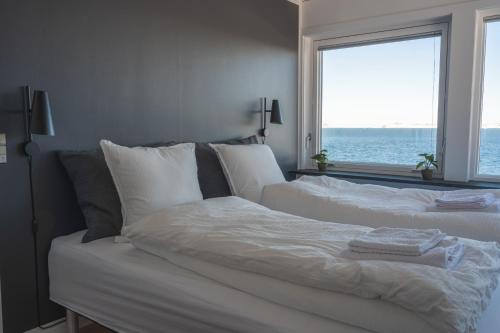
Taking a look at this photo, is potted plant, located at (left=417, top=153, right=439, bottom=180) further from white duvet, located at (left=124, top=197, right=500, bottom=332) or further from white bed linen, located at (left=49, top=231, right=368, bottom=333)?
white bed linen, located at (left=49, top=231, right=368, bottom=333)

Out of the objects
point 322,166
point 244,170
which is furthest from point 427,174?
point 244,170

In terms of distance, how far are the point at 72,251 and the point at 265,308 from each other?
110 centimetres

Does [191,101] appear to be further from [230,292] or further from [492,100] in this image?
[492,100]

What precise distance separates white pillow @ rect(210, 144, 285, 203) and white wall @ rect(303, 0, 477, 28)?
1.70 m

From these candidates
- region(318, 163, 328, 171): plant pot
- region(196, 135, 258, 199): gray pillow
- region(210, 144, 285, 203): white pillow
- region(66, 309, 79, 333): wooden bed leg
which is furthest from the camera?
region(318, 163, 328, 171): plant pot

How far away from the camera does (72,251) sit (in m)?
1.92

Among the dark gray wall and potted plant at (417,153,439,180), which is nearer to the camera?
the dark gray wall

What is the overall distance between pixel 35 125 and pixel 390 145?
306 cm

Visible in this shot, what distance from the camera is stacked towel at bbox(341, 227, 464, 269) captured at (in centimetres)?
132

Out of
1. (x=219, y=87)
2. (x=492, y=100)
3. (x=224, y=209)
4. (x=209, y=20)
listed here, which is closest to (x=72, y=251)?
(x=224, y=209)

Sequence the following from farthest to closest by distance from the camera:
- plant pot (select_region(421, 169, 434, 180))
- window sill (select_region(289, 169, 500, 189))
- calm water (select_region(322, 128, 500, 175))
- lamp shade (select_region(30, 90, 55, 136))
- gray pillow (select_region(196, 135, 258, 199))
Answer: plant pot (select_region(421, 169, 434, 180)), calm water (select_region(322, 128, 500, 175)), window sill (select_region(289, 169, 500, 189)), gray pillow (select_region(196, 135, 258, 199)), lamp shade (select_region(30, 90, 55, 136))

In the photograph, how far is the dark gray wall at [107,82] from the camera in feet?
6.29

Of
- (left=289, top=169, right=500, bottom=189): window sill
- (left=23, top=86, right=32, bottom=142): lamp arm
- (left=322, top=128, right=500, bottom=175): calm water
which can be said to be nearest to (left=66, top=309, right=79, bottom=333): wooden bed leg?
(left=23, top=86, right=32, bottom=142): lamp arm

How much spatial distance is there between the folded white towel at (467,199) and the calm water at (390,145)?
3.30ft
